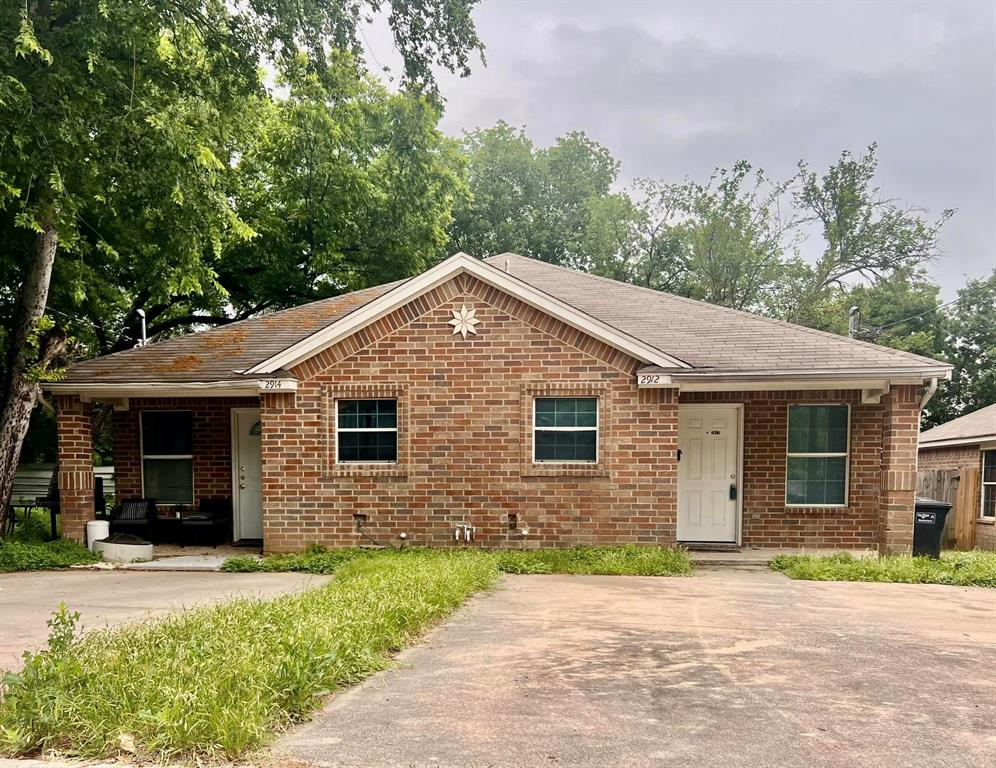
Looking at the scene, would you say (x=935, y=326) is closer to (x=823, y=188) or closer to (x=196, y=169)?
(x=823, y=188)

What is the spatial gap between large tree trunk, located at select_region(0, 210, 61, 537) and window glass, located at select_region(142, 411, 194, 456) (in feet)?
5.91

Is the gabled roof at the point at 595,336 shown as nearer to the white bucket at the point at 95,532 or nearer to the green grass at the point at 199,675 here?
the white bucket at the point at 95,532

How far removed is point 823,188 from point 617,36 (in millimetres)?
19411

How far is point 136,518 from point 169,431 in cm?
159

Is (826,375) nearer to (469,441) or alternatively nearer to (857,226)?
(469,441)

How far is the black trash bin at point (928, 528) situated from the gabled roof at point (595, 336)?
2.17 metres

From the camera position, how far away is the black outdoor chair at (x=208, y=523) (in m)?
10.7

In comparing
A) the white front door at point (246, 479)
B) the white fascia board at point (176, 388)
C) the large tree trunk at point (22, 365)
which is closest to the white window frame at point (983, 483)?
the white fascia board at point (176, 388)

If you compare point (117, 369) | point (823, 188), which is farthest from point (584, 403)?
point (823, 188)

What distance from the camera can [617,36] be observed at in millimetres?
19781

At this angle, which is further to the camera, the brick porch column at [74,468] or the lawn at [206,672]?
the brick porch column at [74,468]

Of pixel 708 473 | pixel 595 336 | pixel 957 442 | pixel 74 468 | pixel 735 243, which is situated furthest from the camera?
pixel 735 243

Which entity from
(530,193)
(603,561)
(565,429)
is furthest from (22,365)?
(530,193)

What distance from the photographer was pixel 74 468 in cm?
1045
